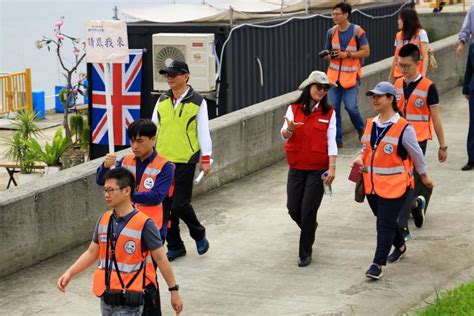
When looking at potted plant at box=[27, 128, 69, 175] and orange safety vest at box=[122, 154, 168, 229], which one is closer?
Result: orange safety vest at box=[122, 154, 168, 229]

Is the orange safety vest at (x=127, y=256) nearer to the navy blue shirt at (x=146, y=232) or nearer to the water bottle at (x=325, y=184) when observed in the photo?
the navy blue shirt at (x=146, y=232)

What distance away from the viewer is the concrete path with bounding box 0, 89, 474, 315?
9.45 metres

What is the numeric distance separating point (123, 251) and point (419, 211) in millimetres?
4812

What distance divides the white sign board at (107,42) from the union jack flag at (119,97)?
16.7 feet

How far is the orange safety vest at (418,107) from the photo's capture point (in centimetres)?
1130

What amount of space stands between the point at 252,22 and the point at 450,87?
412cm

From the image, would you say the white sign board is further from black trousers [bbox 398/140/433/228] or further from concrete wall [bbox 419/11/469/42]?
concrete wall [bbox 419/11/469/42]

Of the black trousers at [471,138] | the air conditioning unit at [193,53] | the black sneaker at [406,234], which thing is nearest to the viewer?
the black sneaker at [406,234]

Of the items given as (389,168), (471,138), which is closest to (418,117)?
(389,168)

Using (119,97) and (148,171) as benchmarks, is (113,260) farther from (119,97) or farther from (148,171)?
(119,97)

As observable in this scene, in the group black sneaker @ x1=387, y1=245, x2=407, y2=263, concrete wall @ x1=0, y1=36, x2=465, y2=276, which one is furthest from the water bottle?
concrete wall @ x1=0, y1=36, x2=465, y2=276

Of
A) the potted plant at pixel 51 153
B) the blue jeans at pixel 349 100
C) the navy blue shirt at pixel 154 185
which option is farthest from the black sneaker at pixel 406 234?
the potted plant at pixel 51 153

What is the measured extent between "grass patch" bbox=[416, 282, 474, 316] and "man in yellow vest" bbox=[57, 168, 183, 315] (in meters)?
2.16

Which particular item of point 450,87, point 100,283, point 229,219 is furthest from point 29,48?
point 100,283
